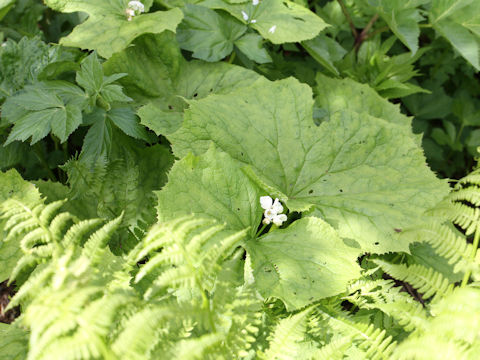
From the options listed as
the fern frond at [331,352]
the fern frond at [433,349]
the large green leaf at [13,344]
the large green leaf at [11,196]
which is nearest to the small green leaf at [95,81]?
the large green leaf at [11,196]

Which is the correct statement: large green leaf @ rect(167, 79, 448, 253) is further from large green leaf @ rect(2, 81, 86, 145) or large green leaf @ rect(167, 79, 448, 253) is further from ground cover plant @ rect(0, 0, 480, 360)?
large green leaf @ rect(2, 81, 86, 145)

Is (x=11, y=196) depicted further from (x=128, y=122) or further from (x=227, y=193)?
(x=227, y=193)

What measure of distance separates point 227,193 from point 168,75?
1.05 m

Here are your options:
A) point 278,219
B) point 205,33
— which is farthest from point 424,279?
point 205,33

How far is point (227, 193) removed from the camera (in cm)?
195

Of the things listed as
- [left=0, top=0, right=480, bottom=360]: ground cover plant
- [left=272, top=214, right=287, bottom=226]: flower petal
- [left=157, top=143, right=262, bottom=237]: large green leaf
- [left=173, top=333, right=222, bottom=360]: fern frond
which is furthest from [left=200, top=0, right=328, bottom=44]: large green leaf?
[left=173, top=333, right=222, bottom=360]: fern frond

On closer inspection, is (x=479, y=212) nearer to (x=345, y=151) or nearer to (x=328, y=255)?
(x=328, y=255)

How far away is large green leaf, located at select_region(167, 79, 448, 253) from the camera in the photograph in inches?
81.6

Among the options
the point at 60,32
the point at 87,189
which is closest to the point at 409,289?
the point at 87,189

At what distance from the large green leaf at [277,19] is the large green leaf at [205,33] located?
7 centimetres

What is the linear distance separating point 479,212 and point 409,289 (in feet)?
2.96

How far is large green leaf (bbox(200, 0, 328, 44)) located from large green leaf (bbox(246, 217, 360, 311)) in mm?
1286

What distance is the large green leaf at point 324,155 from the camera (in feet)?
6.80

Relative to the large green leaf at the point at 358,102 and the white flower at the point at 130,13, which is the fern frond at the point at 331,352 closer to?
the large green leaf at the point at 358,102
